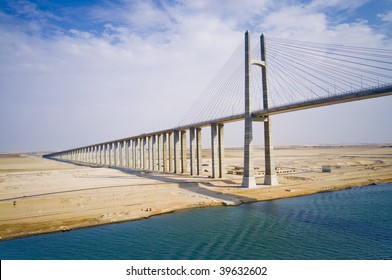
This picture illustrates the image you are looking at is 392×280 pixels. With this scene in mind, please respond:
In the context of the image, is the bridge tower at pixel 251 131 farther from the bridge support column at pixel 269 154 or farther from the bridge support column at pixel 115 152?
the bridge support column at pixel 115 152

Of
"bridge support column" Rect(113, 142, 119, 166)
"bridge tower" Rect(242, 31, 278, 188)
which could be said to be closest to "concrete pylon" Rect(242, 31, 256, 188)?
"bridge tower" Rect(242, 31, 278, 188)

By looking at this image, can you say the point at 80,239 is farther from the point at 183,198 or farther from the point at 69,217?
the point at 183,198

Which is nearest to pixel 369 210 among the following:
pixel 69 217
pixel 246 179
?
pixel 246 179

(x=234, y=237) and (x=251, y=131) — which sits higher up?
(x=251, y=131)

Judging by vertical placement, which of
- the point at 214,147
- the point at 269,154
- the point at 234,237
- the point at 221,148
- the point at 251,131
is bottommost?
the point at 234,237

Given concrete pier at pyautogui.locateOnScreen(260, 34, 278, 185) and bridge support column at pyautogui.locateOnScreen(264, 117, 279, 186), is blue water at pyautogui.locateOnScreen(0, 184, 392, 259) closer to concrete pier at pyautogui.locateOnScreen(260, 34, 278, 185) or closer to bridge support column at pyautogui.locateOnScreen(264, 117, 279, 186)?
bridge support column at pyautogui.locateOnScreen(264, 117, 279, 186)

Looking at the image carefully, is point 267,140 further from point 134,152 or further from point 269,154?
point 134,152

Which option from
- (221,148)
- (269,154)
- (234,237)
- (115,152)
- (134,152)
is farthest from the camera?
(115,152)

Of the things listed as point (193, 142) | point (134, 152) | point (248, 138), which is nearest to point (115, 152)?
point (134, 152)

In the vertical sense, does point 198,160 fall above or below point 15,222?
above
